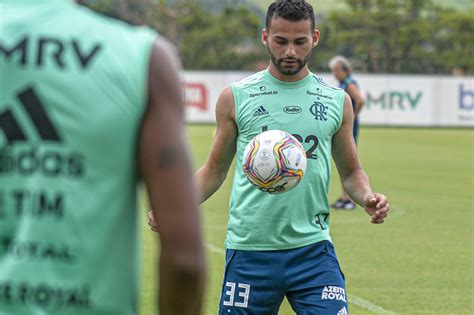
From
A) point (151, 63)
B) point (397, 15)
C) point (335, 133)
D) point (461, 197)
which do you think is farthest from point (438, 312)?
point (397, 15)

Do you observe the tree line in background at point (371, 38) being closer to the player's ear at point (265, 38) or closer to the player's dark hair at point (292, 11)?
the player's ear at point (265, 38)

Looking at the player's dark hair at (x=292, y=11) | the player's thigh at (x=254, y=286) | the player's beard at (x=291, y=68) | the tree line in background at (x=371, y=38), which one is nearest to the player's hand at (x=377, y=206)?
the player's thigh at (x=254, y=286)

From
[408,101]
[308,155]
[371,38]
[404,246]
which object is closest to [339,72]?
[404,246]

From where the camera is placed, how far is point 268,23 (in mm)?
6215

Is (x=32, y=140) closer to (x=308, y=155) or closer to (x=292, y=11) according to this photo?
(x=308, y=155)

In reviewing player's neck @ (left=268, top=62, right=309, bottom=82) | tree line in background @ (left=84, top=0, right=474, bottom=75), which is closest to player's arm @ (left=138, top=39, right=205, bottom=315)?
player's neck @ (left=268, top=62, right=309, bottom=82)

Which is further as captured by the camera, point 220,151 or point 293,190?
point 220,151

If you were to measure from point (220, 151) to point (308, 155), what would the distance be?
0.49m

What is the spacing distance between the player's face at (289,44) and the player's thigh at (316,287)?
3.15ft

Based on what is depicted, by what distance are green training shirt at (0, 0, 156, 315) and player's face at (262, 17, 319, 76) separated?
3325 mm

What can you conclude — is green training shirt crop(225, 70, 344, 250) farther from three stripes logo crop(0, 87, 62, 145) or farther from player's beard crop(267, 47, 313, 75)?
three stripes logo crop(0, 87, 62, 145)

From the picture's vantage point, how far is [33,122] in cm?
271

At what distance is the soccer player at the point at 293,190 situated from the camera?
19.3 feet

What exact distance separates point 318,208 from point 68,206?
10.9 ft
